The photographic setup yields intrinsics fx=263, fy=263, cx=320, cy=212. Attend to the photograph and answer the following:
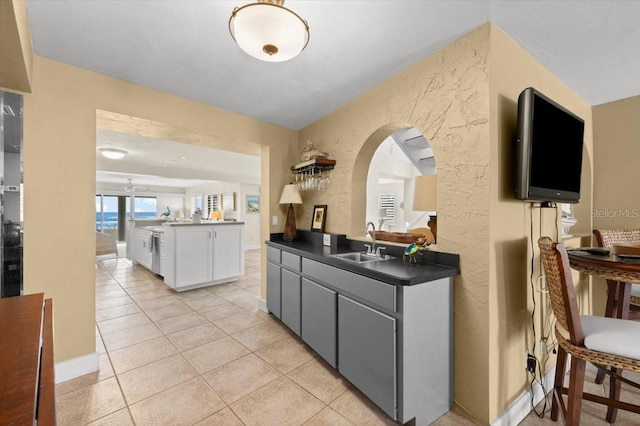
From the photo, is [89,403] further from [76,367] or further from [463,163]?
[463,163]

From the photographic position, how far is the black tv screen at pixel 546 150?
154 cm

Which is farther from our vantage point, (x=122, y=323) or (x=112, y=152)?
(x=112, y=152)

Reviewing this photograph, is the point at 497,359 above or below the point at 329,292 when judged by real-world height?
below

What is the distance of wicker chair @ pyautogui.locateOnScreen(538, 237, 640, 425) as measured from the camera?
1224mm

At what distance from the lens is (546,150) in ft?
5.51

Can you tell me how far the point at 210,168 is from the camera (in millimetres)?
6637

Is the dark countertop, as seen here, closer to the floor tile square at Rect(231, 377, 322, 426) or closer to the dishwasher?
the floor tile square at Rect(231, 377, 322, 426)

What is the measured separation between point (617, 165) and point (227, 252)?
5207 mm

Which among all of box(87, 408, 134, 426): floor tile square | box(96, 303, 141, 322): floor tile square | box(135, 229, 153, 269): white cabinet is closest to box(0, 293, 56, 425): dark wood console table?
box(87, 408, 134, 426): floor tile square

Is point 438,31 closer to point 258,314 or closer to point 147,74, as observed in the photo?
point 147,74

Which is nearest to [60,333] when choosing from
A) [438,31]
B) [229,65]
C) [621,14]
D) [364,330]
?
[364,330]

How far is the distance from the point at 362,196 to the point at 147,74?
7.12 feet

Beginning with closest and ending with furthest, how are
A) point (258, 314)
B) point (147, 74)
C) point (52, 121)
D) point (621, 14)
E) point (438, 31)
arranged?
point (621, 14) < point (438, 31) < point (52, 121) < point (147, 74) < point (258, 314)

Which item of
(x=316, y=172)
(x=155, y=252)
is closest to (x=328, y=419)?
(x=316, y=172)
